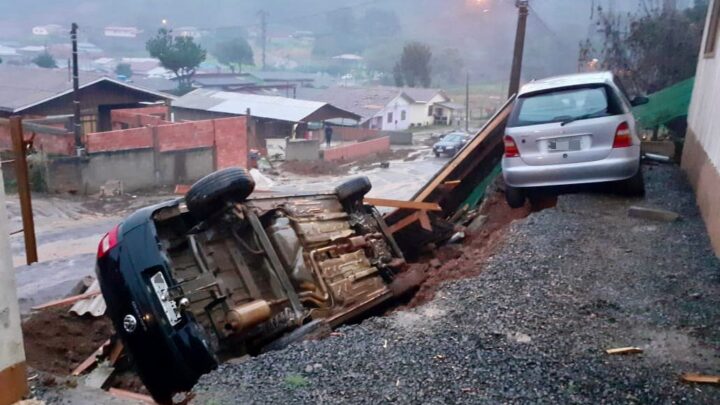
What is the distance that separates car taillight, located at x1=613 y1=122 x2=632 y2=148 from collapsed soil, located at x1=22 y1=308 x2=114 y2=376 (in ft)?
19.9

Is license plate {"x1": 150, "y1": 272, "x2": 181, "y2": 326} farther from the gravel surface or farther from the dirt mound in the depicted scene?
the dirt mound

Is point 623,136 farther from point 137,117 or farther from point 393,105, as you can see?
point 393,105

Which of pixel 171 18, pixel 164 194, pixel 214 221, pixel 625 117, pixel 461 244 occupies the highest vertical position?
pixel 171 18

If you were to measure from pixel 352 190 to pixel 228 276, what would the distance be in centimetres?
197

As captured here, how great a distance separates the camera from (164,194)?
25203 millimetres

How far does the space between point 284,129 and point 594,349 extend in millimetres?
37861

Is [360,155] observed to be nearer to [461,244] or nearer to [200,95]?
[200,95]

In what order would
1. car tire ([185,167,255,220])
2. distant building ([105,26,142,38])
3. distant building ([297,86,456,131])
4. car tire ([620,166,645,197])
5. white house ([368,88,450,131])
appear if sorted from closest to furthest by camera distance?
car tire ([185,167,255,220]) < car tire ([620,166,645,197]) < distant building ([297,86,456,131]) < white house ([368,88,450,131]) < distant building ([105,26,142,38])

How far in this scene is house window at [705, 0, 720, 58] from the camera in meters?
9.87

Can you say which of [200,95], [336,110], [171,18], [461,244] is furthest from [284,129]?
[171,18]

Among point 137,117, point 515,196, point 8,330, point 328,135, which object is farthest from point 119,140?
point 8,330

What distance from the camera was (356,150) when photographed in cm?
3722

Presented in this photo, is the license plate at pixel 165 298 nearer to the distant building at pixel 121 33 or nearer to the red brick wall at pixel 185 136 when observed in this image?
the red brick wall at pixel 185 136

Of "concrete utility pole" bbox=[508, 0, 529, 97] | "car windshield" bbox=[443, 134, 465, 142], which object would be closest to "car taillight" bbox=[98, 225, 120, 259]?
"concrete utility pole" bbox=[508, 0, 529, 97]
